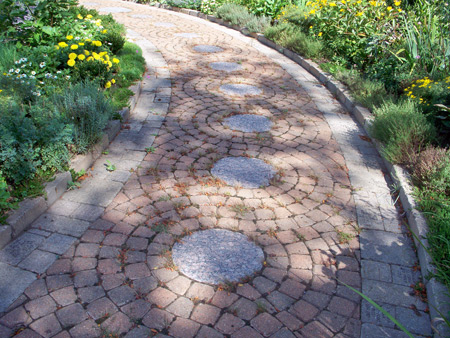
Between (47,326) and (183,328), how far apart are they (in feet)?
2.81

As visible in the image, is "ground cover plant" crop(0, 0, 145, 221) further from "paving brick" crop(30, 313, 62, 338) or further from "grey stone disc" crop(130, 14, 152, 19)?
"grey stone disc" crop(130, 14, 152, 19)

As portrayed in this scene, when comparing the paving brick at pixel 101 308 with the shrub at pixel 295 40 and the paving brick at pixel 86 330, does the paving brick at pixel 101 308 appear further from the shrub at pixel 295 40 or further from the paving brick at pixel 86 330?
the shrub at pixel 295 40

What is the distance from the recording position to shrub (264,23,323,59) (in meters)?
8.12

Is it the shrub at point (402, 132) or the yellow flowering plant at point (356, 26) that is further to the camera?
the yellow flowering plant at point (356, 26)

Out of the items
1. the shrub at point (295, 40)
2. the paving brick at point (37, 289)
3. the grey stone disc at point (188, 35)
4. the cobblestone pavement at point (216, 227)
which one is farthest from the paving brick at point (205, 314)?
the grey stone disc at point (188, 35)

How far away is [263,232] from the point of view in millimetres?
3396

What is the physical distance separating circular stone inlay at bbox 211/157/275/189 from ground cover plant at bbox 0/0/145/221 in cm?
142

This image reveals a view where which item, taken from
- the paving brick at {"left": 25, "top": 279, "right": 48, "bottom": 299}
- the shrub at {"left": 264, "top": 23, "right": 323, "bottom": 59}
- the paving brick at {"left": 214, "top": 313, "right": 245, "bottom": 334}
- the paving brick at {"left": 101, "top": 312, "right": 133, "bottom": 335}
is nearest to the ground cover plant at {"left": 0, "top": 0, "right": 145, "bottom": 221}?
the paving brick at {"left": 25, "top": 279, "right": 48, "bottom": 299}

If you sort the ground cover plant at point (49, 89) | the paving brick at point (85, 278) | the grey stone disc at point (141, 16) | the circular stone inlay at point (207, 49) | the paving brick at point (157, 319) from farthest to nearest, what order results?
1. the grey stone disc at point (141, 16)
2. the circular stone inlay at point (207, 49)
3. the ground cover plant at point (49, 89)
4. the paving brick at point (85, 278)
5. the paving brick at point (157, 319)

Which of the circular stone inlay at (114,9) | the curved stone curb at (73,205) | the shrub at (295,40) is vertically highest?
the shrub at (295,40)

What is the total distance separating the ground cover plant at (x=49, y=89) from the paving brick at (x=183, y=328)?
5.43 ft

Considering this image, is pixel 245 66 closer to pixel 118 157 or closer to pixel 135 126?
pixel 135 126

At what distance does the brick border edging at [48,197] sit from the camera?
3.08 metres

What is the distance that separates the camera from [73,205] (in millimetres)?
3578
